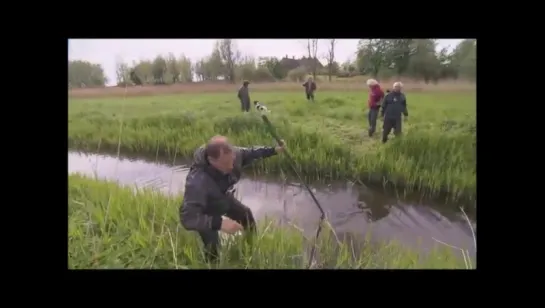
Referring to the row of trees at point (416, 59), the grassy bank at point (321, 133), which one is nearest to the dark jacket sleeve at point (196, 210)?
the grassy bank at point (321, 133)

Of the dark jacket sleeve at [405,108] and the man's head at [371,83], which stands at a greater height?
the man's head at [371,83]

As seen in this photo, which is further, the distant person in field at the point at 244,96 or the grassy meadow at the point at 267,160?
the distant person in field at the point at 244,96

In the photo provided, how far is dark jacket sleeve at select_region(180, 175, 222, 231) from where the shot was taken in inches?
87.7

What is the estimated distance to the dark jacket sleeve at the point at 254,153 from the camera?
2.33m

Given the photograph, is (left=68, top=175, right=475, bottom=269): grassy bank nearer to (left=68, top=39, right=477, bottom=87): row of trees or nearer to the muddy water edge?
the muddy water edge

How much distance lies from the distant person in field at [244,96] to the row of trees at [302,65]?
5 centimetres

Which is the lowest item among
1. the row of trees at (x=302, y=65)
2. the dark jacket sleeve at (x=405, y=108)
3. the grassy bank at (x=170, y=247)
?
the grassy bank at (x=170, y=247)

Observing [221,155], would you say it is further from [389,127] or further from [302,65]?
[389,127]

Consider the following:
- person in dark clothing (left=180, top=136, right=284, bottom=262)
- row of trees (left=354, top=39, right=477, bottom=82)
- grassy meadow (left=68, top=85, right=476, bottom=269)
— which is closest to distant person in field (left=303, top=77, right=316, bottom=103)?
grassy meadow (left=68, top=85, right=476, bottom=269)

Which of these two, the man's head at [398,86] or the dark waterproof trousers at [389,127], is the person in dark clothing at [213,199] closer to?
the dark waterproof trousers at [389,127]

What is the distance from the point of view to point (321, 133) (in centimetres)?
241

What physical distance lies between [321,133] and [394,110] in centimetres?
38

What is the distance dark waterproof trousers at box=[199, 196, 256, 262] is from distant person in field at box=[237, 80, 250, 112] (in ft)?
1.51
